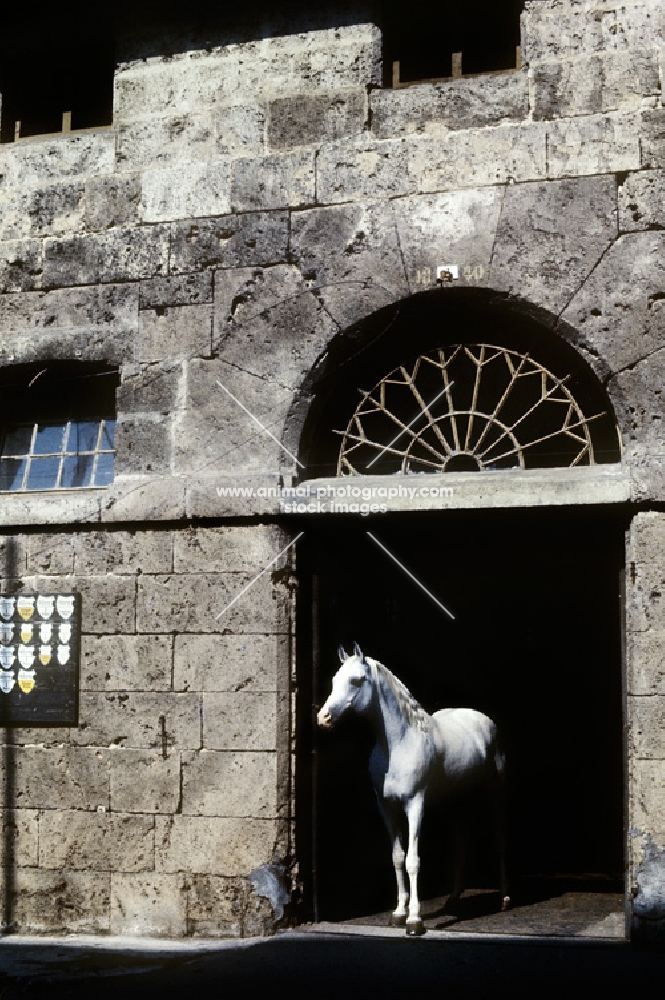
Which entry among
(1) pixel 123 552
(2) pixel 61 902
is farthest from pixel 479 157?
(2) pixel 61 902

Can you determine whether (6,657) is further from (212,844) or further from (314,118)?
(314,118)

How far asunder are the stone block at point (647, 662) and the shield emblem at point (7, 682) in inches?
146

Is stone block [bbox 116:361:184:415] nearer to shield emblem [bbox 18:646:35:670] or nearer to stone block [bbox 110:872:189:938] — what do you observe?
shield emblem [bbox 18:646:35:670]

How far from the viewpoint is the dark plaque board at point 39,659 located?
700cm

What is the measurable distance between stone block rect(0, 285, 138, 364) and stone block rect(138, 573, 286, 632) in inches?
57.9

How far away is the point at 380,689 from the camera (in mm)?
6562

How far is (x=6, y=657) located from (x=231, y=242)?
2932 millimetres

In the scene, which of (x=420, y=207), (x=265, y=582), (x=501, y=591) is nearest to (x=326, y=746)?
(x=265, y=582)

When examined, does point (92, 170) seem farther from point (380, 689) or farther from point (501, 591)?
point (501, 591)

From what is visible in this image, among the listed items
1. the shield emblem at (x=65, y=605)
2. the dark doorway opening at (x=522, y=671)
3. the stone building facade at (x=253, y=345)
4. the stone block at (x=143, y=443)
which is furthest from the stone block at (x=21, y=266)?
the dark doorway opening at (x=522, y=671)

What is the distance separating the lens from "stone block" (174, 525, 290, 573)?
6730 mm

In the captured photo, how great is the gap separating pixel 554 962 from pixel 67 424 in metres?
4.36

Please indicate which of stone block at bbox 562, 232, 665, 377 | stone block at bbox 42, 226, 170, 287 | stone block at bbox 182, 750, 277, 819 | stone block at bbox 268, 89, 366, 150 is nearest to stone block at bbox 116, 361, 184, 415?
stone block at bbox 42, 226, 170, 287

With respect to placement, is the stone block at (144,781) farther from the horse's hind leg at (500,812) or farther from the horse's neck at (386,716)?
the horse's hind leg at (500,812)
